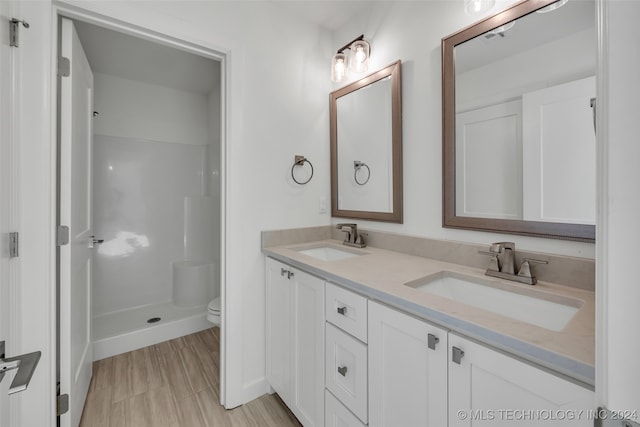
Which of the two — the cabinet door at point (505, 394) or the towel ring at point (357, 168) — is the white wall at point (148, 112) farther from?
the cabinet door at point (505, 394)

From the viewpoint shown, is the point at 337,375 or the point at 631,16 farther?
the point at 337,375

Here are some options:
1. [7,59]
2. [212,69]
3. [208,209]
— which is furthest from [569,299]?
[208,209]

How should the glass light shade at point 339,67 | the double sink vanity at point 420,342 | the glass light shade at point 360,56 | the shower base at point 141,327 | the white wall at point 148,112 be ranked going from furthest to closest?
the white wall at point 148,112
the shower base at point 141,327
the glass light shade at point 339,67
the glass light shade at point 360,56
the double sink vanity at point 420,342

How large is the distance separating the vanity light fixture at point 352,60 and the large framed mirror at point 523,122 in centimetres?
52

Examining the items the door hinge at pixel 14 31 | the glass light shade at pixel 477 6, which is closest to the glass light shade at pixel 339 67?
the glass light shade at pixel 477 6

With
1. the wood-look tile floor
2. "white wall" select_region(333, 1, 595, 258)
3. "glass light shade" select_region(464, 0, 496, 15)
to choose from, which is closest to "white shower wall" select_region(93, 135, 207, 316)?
the wood-look tile floor

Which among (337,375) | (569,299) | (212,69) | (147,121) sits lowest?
(337,375)

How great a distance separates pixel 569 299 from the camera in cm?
93

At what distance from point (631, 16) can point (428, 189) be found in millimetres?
1201

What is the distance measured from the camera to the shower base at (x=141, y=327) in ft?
7.23

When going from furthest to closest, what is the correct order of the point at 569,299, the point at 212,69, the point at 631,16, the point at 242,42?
the point at 212,69
the point at 242,42
the point at 569,299
the point at 631,16

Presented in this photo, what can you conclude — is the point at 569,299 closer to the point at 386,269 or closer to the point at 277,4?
the point at 386,269

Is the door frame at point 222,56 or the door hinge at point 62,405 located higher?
the door frame at point 222,56

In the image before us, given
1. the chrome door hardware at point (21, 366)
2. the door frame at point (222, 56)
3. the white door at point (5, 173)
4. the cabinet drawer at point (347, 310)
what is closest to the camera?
the chrome door hardware at point (21, 366)
